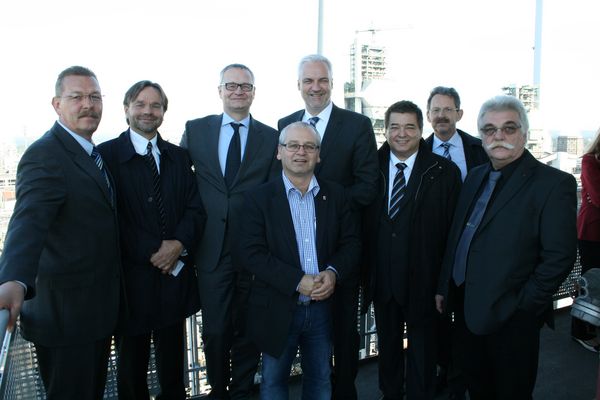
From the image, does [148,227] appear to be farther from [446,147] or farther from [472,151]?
[472,151]

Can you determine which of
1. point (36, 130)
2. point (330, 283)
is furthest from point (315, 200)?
point (36, 130)

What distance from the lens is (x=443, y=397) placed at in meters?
3.20

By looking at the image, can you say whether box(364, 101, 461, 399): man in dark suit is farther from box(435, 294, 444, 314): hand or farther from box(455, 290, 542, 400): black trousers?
box(455, 290, 542, 400): black trousers

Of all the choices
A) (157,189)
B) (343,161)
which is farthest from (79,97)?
(343,161)

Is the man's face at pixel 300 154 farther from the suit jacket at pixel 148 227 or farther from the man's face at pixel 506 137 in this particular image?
the man's face at pixel 506 137

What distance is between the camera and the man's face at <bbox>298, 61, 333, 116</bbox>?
2918 mm

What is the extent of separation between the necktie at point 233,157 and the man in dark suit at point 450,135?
146cm

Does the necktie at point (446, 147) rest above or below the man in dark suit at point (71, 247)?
above

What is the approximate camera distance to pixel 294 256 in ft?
7.65

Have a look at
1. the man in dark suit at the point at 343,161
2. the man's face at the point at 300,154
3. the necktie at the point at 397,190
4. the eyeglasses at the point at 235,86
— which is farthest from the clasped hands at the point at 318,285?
the eyeglasses at the point at 235,86

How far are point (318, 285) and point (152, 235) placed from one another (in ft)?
3.08

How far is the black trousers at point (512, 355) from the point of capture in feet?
7.40

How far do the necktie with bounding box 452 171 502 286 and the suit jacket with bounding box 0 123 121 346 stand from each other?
67.3 inches

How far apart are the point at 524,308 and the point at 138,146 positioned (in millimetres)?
2097
